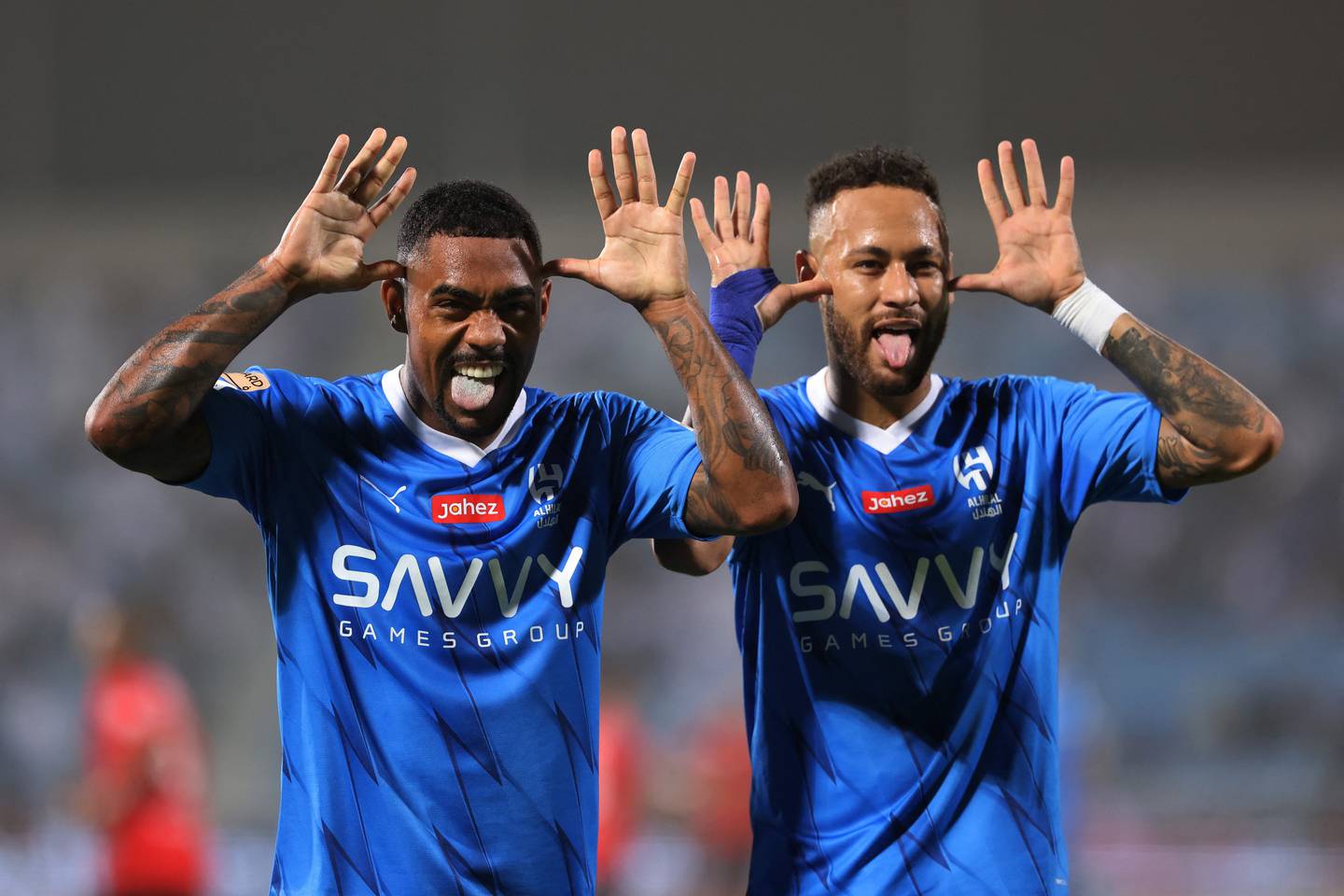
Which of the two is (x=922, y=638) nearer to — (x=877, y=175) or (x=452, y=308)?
(x=877, y=175)

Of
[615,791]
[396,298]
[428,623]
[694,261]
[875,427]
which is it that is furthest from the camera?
[694,261]

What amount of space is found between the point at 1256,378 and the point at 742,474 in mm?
8326

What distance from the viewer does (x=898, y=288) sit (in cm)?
326

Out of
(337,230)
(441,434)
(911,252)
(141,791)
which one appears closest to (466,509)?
(441,434)

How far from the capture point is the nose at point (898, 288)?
3246 mm

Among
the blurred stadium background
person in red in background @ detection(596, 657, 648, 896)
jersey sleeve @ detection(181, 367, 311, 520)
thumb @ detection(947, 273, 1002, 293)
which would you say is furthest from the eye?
the blurred stadium background

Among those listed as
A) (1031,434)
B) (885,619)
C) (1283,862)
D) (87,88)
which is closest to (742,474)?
(885,619)

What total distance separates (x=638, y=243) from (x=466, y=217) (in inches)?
14.4

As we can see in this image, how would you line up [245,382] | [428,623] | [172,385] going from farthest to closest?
[245,382]
[428,623]
[172,385]

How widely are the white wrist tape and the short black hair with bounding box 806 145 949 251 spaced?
308 millimetres

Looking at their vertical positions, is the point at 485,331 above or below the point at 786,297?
below

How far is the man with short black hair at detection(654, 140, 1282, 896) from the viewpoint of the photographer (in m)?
3.11

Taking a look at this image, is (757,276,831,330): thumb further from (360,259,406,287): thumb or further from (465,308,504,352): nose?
(360,259,406,287): thumb

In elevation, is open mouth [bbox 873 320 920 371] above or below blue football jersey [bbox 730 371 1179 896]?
above
